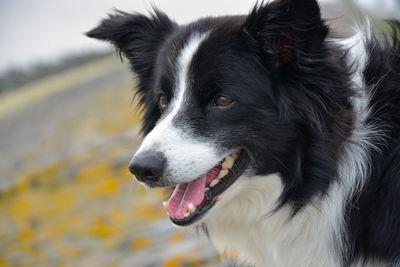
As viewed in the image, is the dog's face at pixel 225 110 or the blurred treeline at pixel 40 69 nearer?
the dog's face at pixel 225 110

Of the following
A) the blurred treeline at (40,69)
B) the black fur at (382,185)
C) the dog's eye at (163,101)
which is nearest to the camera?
the black fur at (382,185)

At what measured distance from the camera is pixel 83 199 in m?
5.58

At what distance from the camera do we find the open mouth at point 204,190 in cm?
292

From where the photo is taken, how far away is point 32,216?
562cm

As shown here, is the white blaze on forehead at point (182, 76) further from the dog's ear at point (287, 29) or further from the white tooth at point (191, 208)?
the white tooth at point (191, 208)

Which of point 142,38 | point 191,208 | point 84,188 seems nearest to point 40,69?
point 84,188

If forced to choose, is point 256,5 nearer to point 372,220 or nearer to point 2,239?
point 372,220

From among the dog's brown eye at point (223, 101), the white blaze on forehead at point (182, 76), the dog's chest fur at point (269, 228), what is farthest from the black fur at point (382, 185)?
the white blaze on forehead at point (182, 76)

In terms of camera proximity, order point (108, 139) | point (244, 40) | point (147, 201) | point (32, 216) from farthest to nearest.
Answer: point (108, 139) → point (32, 216) → point (147, 201) → point (244, 40)

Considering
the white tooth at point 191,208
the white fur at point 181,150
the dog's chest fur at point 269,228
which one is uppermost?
the white fur at point 181,150

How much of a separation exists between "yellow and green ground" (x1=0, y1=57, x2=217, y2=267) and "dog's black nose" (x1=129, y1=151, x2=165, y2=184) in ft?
3.23

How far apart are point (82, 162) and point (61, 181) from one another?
0.36m

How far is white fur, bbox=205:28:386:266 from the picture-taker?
2926 millimetres

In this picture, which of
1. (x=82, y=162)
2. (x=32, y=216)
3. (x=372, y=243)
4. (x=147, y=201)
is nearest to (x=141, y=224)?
(x=147, y=201)
